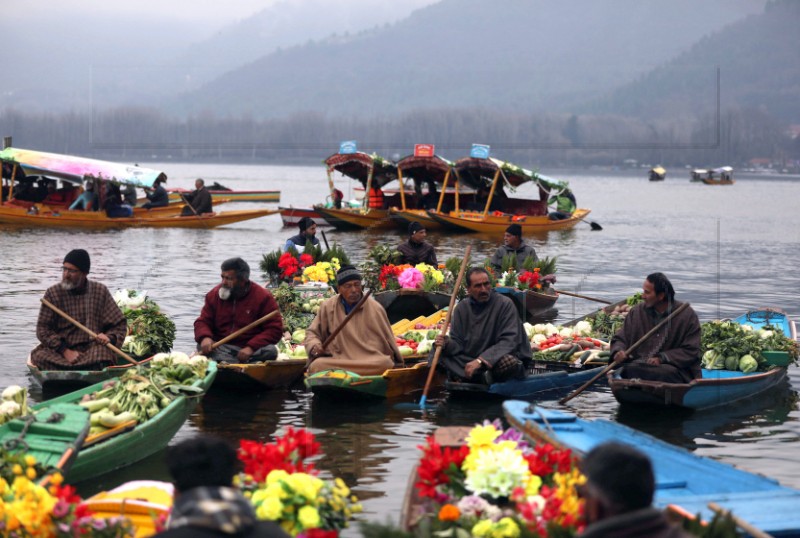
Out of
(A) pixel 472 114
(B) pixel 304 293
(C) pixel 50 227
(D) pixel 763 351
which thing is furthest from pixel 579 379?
(A) pixel 472 114

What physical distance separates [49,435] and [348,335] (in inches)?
140

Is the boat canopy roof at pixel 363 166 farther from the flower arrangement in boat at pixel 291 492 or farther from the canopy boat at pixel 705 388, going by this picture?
the flower arrangement in boat at pixel 291 492

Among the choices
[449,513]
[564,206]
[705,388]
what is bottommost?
[705,388]

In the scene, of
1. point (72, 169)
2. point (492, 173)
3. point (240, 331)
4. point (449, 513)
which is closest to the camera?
point (449, 513)

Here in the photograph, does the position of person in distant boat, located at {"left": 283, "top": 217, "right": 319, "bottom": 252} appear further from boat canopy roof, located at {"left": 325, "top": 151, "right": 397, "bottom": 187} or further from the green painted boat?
boat canopy roof, located at {"left": 325, "top": 151, "right": 397, "bottom": 187}

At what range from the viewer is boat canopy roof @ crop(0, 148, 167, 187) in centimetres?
3017

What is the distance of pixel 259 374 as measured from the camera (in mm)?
10391

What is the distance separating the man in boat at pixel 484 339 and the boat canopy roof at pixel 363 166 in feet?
73.2

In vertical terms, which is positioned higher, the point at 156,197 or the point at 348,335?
the point at 156,197

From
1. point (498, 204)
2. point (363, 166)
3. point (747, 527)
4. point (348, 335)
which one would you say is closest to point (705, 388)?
point (348, 335)

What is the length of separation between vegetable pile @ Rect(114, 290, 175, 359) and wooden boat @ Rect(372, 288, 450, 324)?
4.45m

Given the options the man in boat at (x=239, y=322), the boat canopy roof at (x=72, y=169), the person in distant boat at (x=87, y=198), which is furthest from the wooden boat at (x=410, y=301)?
the person in distant boat at (x=87, y=198)

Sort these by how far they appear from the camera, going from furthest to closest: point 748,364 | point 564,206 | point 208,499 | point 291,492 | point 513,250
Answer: point 564,206 → point 513,250 → point 748,364 → point 291,492 → point 208,499

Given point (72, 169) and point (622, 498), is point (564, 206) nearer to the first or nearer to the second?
point (72, 169)
